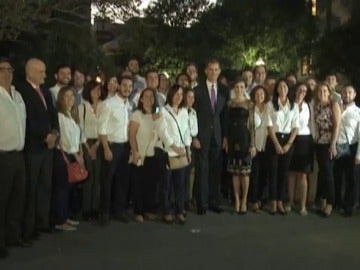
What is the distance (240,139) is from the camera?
9719mm

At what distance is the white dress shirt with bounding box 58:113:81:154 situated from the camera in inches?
338

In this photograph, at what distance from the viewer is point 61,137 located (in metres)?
8.59

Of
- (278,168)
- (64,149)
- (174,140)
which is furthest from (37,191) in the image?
(278,168)

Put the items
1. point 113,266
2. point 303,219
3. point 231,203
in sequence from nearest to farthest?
point 113,266
point 303,219
point 231,203

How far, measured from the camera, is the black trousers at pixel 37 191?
26.1 ft

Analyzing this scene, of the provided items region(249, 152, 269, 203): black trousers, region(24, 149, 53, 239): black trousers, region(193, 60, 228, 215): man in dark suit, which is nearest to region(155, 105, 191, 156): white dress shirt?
region(193, 60, 228, 215): man in dark suit

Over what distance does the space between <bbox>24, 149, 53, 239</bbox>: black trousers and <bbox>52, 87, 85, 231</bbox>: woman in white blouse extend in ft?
0.79

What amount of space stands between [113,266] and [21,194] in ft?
4.36

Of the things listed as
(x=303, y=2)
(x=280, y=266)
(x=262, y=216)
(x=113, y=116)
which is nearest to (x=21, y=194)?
(x=113, y=116)

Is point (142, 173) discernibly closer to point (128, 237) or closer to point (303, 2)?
point (128, 237)

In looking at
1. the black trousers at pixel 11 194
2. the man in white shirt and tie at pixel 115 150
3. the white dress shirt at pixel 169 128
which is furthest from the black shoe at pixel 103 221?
the black trousers at pixel 11 194

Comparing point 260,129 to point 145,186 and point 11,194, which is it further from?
point 11,194

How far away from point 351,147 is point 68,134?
159 inches

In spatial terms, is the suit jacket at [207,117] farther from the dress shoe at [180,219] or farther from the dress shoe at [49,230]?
the dress shoe at [49,230]
